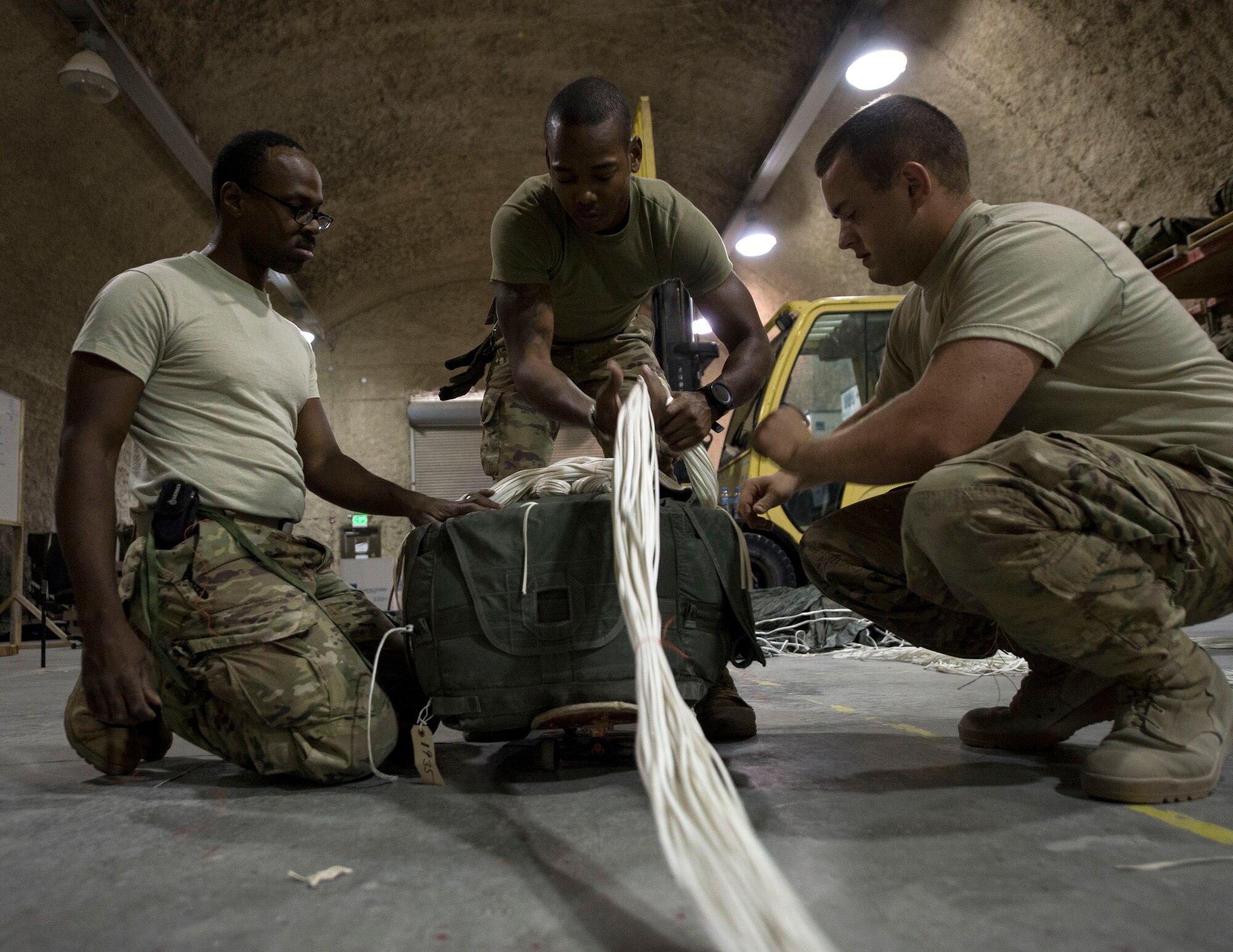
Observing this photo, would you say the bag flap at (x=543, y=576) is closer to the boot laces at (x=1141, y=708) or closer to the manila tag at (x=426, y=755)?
the manila tag at (x=426, y=755)

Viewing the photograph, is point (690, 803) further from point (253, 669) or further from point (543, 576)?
point (253, 669)

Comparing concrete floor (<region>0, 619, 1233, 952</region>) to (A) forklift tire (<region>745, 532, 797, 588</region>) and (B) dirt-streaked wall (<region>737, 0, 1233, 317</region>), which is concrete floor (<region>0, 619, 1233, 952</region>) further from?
(B) dirt-streaked wall (<region>737, 0, 1233, 317</region>)

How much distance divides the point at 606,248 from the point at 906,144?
0.71 meters

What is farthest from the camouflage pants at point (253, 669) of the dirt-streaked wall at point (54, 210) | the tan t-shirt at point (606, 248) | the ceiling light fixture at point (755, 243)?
the ceiling light fixture at point (755, 243)

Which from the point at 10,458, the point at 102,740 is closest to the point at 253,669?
the point at 102,740

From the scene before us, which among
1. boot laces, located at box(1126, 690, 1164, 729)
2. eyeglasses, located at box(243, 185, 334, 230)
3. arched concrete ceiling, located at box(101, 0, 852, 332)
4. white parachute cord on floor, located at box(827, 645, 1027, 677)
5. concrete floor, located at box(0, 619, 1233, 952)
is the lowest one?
white parachute cord on floor, located at box(827, 645, 1027, 677)

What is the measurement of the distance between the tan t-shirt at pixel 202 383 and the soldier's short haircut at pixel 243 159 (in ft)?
0.64

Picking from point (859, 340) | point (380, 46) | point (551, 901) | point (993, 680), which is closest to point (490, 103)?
point (380, 46)

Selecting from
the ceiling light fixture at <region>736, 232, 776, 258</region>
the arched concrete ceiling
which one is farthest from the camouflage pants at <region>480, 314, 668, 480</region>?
the ceiling light fixture at <region>736, 232, 776, 258</region>

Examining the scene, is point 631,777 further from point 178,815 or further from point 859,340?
point 859,340

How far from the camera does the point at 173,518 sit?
1430 millimetres

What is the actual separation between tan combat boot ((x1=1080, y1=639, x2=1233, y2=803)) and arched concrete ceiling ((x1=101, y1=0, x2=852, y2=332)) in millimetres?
5335

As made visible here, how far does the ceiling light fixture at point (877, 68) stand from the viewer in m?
4.95

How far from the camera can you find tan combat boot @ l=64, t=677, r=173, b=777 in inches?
55.5
